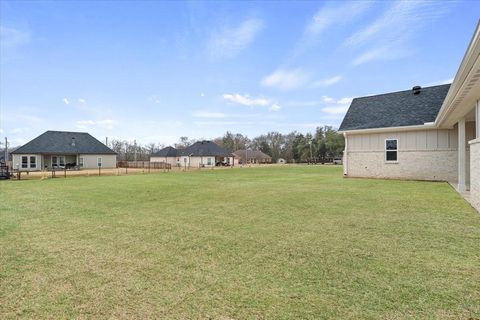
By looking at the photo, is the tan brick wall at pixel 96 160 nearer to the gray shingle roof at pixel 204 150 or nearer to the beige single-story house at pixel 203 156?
the beige single-story house at pixel 203 156

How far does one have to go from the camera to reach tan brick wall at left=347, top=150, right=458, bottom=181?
14.7 meters

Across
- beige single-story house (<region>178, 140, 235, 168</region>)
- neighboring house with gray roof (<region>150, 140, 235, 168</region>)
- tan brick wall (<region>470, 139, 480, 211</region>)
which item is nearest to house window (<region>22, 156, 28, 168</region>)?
neighboring house with gray roof (<region>150, 140, 235, 168</region>)

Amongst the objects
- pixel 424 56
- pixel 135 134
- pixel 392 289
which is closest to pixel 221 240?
pixel 392 289

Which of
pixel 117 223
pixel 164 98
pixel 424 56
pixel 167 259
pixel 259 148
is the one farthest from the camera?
A: pixel 259 148

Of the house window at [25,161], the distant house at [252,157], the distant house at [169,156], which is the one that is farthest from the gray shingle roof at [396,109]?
the distant house at [252,157]

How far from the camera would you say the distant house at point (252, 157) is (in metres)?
73.9

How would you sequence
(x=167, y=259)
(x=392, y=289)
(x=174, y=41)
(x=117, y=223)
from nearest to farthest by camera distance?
(x=392, y=289), (x=167, y=259), (x=117, y=223), (x=174, y=41)

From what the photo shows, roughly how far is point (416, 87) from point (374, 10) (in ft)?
25.4

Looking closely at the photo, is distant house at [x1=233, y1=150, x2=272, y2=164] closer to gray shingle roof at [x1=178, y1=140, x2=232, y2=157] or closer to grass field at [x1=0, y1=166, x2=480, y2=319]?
gray shingle roof at [x1=178, y1=140, x2=232, y2=157]

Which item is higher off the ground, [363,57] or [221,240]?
[363,57]

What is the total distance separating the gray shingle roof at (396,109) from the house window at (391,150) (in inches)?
38.4

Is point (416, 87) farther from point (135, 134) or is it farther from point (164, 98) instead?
point (135, 134)

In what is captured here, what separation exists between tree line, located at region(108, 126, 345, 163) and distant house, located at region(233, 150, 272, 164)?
4.19 m

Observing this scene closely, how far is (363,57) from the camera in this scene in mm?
18484
